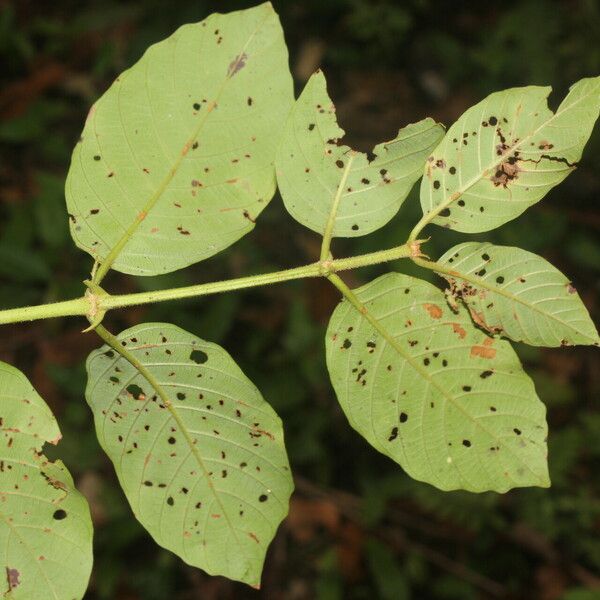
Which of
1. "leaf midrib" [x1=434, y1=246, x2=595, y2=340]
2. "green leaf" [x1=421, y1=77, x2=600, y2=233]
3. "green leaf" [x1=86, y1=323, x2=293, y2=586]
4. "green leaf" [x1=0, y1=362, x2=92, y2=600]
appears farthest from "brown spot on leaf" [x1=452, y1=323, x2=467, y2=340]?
"green leaf" [x1=0, y1=362, x2=92, y2=600]

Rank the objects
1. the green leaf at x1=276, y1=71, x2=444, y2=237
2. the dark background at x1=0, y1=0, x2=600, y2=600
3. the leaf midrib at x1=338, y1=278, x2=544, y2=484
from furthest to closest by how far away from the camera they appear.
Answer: the dark background at x1=0, y1=0, x2=600, y2=600 < the green leaf at x1=276, y1=71, x2=444, y2=237 < the leaf midrib at x1=338, y1=278, x2=544, y2=484

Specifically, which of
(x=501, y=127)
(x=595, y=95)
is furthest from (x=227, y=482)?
(x=595, y=95)

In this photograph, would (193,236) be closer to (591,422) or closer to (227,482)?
(227,482)

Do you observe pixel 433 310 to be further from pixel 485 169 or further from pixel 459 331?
pixel 485 169

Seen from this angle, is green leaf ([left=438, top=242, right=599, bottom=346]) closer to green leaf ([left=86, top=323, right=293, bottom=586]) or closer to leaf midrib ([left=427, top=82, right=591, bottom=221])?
leaf midrib ([left=427, top=82, right=591, bottom=221])

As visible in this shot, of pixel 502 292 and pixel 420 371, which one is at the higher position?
pixel 502 292

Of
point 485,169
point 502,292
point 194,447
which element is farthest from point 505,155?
point 194,447

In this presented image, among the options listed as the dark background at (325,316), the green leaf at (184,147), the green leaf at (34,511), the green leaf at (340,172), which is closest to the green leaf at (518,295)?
the green leaf at (340,172)
